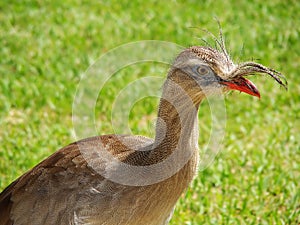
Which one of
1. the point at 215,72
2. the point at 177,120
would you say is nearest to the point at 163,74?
the point at 177,120

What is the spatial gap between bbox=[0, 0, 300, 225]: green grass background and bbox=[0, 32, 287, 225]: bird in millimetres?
527

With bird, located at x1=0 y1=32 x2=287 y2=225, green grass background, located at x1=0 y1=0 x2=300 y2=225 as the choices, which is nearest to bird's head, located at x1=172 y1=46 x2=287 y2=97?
bird, located at x1=0 y1=32 x2=287 y2=225

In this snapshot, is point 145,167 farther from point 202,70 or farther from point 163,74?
point 163,74

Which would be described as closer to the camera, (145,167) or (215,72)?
(215,72)

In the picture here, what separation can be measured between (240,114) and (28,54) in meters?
2.33

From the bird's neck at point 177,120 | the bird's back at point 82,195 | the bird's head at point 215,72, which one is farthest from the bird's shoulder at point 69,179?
the bird's head at point 215,72

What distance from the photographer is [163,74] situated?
13.8ft

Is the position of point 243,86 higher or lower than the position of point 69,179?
higher

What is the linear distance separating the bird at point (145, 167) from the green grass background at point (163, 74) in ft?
1.73

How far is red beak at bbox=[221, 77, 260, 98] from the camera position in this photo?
324 centimetres

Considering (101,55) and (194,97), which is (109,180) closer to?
(194,97)

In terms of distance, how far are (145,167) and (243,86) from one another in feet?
2.32

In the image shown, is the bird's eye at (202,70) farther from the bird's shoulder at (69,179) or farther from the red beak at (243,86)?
the bird's shoulder at (69,179)

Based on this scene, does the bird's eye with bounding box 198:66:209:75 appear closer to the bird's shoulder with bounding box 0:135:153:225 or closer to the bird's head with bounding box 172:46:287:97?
the bird's head with bounding box 172:46:287:97
